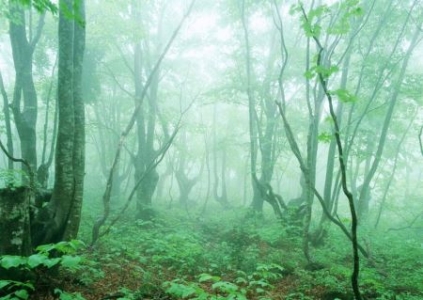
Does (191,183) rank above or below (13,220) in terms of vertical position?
above

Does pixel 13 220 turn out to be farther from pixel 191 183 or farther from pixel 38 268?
pixel 191 183

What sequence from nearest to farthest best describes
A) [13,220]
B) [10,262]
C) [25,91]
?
[10,262] → [13,220] → [25,91]

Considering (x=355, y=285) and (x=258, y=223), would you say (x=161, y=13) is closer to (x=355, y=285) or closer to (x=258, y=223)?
(x=258, y=223)

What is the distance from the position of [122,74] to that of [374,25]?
49.3ft

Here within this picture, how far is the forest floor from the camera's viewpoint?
5.44m

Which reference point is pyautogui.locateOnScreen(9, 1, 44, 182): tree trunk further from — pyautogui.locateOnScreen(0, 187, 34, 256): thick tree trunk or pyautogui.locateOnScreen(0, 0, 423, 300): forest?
pyautogui.locateOnScreen(0, 187, 34, 256): thick tree trunk

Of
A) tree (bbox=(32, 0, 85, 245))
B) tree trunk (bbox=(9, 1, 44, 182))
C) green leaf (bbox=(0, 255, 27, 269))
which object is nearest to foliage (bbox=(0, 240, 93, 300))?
green leaf (bbox=(0, 255, 27, 269))

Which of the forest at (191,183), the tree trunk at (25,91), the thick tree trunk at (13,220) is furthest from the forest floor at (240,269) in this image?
the tree trunk at (25,91)

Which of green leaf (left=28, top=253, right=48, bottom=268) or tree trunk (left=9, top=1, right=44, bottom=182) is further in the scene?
tree trunk (left=9, top=1, right=44, bottom=182)

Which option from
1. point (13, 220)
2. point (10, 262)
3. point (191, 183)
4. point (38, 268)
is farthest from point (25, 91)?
point (191, 183)

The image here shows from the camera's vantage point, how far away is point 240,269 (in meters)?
8.08

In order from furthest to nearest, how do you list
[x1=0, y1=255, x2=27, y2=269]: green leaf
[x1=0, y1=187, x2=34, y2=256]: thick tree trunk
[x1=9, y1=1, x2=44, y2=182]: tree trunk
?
[x1=9, y1=1, x2=44, y2=182]: tree trunk < [x1=0, y1=187, x2=34, y2=256]: thick tree trunk < [x1=0, y1=255, x2=27, y2=269]: green leaf

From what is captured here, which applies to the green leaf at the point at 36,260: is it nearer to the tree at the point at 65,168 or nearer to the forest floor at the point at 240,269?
the forest floor at the point at 240,269

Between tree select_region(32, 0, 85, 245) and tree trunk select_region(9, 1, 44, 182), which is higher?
tree trunk select_region(9, 1, 44, 182)
